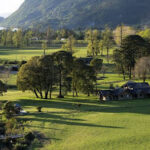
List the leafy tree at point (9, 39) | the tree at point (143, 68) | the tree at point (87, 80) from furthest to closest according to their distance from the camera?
1. the leafy tree at point (9, 39)
2. the tree at point (143, 68)
3. the tree at point (87, 80)

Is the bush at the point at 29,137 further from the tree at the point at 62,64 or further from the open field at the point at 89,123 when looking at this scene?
the tree at the point at 62,64

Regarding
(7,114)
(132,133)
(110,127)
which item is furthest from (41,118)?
(132,133)

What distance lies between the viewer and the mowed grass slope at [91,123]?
107 feet

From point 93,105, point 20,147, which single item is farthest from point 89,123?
point 20,147

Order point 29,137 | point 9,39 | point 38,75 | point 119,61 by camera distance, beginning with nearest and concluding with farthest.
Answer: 1. point 29,137
2. point 38,75
3. point 119,61
4. point 9,39

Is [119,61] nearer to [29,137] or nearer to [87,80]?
[87,80]

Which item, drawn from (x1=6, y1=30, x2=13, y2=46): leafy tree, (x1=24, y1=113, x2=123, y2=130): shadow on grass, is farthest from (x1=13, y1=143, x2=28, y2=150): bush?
(x1=6, y1=30, x2=13, y2=46): leafy tree

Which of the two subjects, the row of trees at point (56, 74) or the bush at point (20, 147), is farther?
the row of trees at point (56, 74)

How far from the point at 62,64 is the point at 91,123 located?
2295 centimetres

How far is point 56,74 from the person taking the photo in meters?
59.7

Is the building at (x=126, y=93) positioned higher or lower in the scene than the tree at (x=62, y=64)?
lower

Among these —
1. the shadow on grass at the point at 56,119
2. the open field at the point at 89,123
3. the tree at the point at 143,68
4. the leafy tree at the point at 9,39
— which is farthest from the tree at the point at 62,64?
the leafy tree at the point at 9,39

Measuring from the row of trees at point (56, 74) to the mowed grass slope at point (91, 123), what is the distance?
3.68m

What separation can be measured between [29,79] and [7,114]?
16.7 meters
